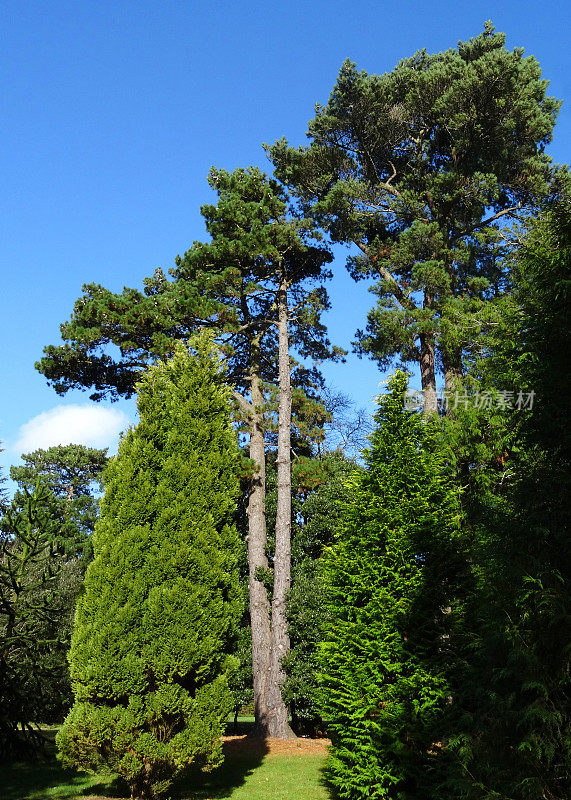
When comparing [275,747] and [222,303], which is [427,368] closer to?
[222,303]

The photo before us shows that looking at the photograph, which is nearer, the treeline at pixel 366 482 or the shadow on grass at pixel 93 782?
the treeline at pixel 366 482

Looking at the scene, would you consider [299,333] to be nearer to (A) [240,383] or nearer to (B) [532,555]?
(A) [240,383]

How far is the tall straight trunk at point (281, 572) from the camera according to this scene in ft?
57.5

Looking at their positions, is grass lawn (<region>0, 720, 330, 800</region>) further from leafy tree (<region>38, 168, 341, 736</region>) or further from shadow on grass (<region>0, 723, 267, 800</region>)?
leafy tree (<region>38, 168, 341, 736</region>)

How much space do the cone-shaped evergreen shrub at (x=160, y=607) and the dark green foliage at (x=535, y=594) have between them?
4374 millimetres

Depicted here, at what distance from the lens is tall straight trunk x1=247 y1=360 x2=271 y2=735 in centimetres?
1822

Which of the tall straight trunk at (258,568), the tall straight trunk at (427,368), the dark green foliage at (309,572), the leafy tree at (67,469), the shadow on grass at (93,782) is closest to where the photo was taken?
the shadow on grass at (93,782)

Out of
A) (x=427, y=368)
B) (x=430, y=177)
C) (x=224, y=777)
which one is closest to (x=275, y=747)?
(x=224, y=777)

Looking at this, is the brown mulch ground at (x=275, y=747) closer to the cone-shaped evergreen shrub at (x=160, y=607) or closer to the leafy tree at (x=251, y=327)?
the leafy tree at (x=251, y=327)

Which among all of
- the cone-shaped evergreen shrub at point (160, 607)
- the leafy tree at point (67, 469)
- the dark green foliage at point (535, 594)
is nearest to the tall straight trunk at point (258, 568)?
the cone-shaped evergreen shrub at point (160, 607)

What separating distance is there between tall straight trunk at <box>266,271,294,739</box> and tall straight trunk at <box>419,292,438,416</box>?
15.6 ft

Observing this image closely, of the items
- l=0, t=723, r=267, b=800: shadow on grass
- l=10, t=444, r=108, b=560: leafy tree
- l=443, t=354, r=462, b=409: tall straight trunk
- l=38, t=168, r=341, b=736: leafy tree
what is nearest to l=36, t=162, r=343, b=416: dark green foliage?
l=38, t=168, r=341, b=736: leafy tree

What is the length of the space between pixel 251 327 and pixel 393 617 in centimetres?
1353

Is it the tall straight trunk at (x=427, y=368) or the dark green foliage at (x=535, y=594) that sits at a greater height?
the tall straight trunk at (x=427, y=368)
